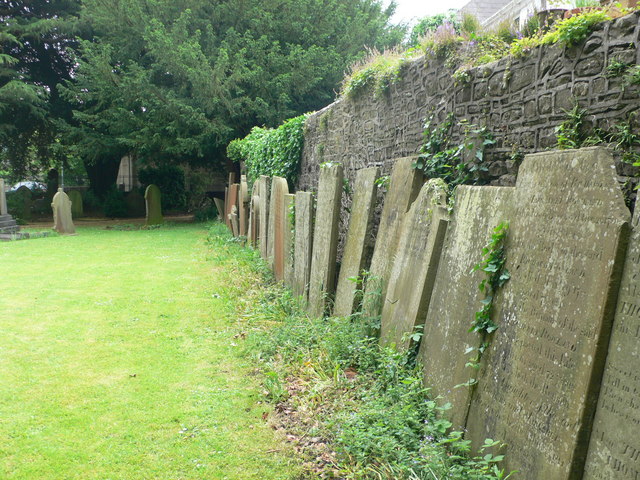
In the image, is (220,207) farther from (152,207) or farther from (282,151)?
(282,151)

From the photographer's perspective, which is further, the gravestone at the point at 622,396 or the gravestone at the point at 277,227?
the gravestone at the point at 277,227

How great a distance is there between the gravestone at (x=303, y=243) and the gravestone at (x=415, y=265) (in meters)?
1.92

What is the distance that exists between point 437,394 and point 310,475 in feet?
2.94

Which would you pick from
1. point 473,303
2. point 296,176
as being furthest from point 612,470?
point 296,176

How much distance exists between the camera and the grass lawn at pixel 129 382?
3.23 m

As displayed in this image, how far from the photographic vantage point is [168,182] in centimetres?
2417

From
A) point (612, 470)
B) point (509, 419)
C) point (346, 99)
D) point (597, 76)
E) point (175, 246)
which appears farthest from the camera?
point (175, 246)

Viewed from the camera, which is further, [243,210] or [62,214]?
[62,214]

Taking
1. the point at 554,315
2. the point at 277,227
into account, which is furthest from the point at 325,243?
the point at 554,315

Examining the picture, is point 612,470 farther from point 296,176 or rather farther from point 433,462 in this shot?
point 296,176

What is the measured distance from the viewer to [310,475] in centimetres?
300

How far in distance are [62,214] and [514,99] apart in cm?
1561

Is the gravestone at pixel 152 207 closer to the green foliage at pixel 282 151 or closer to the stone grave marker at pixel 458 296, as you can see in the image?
the green foliage at pixel 282 151

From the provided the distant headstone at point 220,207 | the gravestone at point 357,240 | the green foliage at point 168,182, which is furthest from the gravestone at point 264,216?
the green foliage at point 168,182
